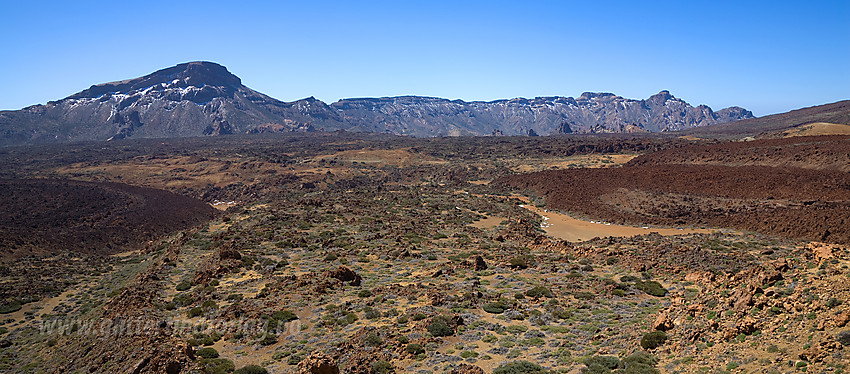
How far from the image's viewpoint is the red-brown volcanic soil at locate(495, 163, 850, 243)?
39.9 meters

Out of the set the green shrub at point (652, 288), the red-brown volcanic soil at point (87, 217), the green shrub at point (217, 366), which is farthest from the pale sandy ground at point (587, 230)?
the red-brown volcanic soil at point (87, 217)

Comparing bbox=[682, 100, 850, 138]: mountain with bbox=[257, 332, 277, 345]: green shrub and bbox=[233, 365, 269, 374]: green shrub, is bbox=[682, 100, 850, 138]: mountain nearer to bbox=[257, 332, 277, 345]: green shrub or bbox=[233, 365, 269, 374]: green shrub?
bbox=[257, 332, 277, 345]: green shrub

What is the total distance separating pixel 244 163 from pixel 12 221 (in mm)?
56127

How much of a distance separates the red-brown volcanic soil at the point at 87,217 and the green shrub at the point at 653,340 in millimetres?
52322

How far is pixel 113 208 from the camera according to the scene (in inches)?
2744

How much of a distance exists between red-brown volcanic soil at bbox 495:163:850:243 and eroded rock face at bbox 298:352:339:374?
1415 inches

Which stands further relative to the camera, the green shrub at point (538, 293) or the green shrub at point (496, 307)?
the green shrub at point (538, 293)

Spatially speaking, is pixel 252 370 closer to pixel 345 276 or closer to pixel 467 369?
pixel 467 369

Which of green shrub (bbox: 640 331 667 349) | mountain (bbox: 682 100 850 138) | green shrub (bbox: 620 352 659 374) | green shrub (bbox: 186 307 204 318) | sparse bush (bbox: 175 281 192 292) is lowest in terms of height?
sparse bush (bbox: 175 281 192 292)

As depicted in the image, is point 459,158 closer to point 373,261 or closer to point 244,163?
point 244,163

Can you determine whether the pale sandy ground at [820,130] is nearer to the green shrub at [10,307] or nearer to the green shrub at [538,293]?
the green shrub at [538,293]

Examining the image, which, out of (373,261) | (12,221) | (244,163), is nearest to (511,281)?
(373,261)

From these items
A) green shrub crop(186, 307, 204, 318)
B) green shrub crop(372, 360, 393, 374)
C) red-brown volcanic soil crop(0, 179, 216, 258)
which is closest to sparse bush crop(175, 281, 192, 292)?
green shrub crop(186, 307, 204, 318)

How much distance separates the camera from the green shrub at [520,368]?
16.5m
